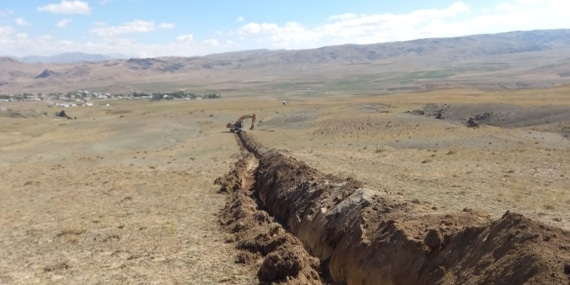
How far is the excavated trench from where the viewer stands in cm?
834

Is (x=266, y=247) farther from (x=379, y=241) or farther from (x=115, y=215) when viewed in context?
(x=115, y=215)

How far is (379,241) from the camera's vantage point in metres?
11.6

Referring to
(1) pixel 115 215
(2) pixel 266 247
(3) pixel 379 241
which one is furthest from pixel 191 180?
(3) pixel 379 241

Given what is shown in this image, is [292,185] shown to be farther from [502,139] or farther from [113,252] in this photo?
[502,139]

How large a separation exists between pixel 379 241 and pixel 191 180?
19217 millimetres

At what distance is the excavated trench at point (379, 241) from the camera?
8344 millimetres

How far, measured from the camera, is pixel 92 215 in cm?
2148

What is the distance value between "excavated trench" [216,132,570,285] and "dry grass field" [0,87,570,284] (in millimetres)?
1164

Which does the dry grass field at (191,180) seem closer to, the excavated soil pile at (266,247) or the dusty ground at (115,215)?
the dusty ground at (115,215)

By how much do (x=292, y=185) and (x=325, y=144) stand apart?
74.9 feet

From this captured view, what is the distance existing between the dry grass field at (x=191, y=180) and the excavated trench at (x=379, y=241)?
116cm

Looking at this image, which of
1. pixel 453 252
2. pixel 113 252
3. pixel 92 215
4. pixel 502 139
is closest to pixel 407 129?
pixel 502 139

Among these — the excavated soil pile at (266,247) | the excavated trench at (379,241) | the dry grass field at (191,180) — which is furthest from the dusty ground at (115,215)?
the excavated trench at (379,241)

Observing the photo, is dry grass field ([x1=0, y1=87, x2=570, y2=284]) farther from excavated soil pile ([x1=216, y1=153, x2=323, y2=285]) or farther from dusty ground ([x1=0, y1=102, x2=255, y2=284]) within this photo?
excavated soil pile ([x1=216, y1=153, x2=323, y2=285])
